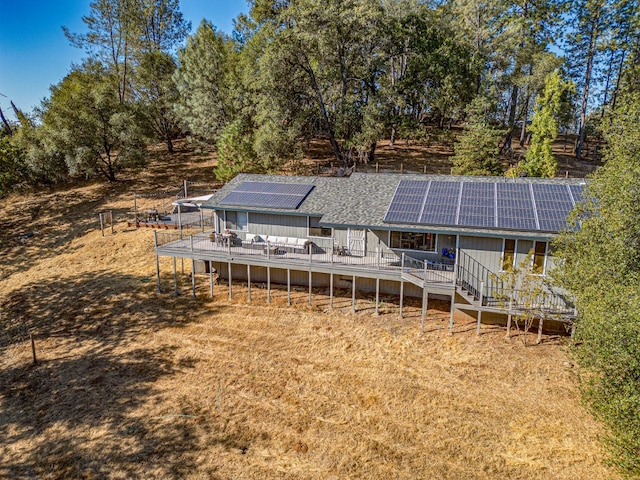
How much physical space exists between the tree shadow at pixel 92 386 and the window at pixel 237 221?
4541 mm

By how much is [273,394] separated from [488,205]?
38.6ft

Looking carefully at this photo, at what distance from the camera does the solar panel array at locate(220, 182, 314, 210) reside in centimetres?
2017

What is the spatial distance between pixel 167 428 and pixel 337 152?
27985 millimetres

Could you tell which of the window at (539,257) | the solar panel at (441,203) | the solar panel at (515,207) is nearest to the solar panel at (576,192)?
the solar panel at (515,207)

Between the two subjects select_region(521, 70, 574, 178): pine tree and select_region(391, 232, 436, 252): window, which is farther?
select_region(521, 70, 574, 178): pine tree

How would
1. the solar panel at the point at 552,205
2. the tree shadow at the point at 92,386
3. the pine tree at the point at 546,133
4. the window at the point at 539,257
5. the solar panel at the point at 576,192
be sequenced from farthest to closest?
the pine tree at the point at 546,133, the solar panel at the point at 576,192, the window at the point at 539,257, the solar panel at the point at 552,205, the tree shadow at the point at 92,386

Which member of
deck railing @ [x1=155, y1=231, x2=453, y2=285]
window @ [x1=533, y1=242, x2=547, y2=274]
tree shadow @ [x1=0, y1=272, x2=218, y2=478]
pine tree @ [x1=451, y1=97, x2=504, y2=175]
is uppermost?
pine tree @ [x1=451, y1=97, x2=504, y2=175]

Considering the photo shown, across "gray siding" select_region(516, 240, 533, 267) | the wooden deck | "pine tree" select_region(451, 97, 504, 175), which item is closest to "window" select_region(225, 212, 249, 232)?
the wooden deck

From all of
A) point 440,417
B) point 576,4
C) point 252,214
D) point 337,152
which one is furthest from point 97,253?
point 576,4

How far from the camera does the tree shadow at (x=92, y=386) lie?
11766 millimetres

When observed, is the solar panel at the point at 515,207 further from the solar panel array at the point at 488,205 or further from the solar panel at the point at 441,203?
the solar panel at the point at 441,203

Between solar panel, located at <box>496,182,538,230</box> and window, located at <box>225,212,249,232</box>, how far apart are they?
1246 centimetres

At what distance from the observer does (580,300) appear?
12.0 meters

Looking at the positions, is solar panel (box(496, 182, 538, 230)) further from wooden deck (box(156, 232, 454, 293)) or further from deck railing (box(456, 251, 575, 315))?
wooden deck (box(156, 232, 454, 293))
